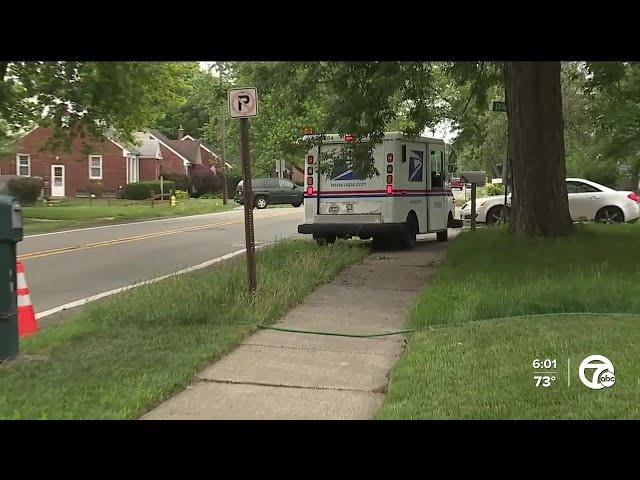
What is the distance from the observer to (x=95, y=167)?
53625mm

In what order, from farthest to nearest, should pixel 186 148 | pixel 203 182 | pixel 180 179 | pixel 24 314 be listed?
pixel 186 148
pixel 203 182
pixel 180 179
pixel 24 314

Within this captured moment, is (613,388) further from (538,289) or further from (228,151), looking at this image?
(228,151)

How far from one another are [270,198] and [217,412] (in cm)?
3571

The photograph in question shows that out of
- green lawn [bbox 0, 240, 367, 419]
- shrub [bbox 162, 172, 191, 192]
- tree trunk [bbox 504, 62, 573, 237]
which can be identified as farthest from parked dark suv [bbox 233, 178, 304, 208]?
green lawn [bbox 0, 240, 367, 419]

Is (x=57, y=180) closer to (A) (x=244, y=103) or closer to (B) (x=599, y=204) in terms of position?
(B) (x=599, y=204)

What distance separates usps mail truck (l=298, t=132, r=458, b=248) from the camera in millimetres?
13852

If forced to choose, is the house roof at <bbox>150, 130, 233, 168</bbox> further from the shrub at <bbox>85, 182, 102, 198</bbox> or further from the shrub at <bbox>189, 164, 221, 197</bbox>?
the shrub at <bbox>85, 182, 102, 198</bbox>

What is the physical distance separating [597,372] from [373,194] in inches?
354

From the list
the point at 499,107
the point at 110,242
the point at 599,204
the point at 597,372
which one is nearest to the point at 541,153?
the point at 499,107

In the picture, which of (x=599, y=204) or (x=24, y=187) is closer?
(x=599, y=204)

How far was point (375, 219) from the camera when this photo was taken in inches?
547

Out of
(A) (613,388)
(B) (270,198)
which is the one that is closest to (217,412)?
(A) (613,388)

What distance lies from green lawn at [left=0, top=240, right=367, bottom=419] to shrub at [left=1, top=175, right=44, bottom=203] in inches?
1331

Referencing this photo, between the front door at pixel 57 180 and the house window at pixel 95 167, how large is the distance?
2215mm
